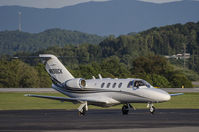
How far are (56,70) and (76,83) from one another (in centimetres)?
236

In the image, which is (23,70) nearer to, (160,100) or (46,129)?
(160,100)

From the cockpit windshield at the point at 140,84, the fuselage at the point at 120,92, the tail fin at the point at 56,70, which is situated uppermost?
the tail fin at the point at 56,70

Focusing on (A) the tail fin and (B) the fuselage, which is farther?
(A) the tail fin

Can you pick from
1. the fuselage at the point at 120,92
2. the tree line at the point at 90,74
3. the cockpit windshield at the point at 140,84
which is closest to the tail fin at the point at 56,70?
the fuselage at the point at 120,92

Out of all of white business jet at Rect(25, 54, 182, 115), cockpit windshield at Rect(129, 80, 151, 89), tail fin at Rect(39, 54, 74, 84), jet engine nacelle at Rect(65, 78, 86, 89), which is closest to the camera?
white business jet at Rect(25, 54, 182, 115)

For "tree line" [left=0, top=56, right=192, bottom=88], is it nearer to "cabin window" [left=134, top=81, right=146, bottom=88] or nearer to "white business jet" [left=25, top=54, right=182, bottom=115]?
"white business jet" [left=25, top=54, right=182, bottom=115]

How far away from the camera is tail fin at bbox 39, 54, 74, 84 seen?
35.2 m

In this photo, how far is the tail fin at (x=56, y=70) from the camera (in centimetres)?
3516

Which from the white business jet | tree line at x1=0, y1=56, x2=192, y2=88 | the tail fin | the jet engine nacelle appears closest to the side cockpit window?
the white business jet

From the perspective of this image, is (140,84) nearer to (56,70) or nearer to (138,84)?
(138,84)

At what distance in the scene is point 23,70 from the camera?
8862 cm

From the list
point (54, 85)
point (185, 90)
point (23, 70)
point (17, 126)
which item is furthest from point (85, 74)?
point (17, 126)

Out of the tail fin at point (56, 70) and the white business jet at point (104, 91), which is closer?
the white business jet at point (104, 91)

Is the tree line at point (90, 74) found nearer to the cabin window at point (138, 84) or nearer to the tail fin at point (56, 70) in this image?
the tail fin at point (56, 70)
